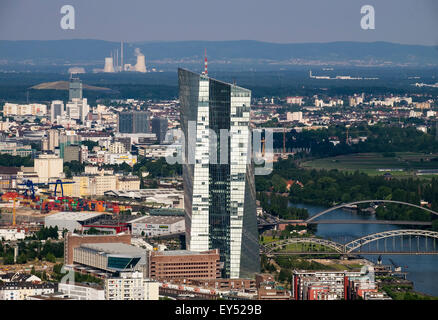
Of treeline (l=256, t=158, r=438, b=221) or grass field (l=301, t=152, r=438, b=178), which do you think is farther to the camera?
grass field (l=301, t=152, r=438, b=178)

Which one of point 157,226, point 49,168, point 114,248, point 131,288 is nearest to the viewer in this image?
point 131,288

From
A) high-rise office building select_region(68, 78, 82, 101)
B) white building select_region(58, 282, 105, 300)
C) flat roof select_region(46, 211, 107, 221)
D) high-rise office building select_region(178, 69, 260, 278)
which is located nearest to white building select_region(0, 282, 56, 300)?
white building select_region(58, 282, 105, 300)

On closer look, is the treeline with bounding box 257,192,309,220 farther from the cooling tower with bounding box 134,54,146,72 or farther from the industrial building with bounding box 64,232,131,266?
the cooling tower with bounding box 134,54,146,72

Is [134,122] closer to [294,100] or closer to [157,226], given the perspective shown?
[294,100]

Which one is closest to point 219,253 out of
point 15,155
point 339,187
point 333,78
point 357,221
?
point 357,221

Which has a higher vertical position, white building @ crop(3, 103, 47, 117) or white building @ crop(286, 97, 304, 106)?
white building @ crop(286, 97, 304, 106)

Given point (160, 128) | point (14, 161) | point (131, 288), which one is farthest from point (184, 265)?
point (160, 128)
